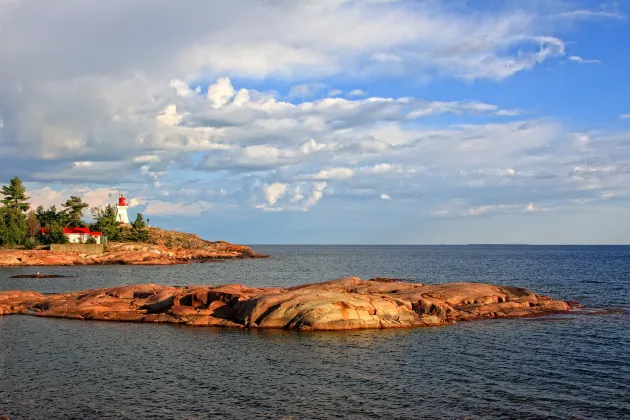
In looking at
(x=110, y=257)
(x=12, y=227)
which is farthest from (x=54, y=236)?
(x=110, y=257)

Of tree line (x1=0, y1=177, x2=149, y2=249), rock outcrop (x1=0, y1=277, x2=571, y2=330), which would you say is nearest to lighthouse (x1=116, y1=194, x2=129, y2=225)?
tree line (x1=0, y1=177, x2=149, y2=249)

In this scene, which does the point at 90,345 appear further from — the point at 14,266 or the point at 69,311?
the point at 14,266

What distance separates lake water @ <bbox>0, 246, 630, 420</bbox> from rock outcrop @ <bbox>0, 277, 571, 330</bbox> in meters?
2.17

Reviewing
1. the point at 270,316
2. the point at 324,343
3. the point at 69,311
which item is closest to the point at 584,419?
the point at 324,343

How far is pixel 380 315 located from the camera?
4856cm

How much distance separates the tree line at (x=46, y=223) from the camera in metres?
146

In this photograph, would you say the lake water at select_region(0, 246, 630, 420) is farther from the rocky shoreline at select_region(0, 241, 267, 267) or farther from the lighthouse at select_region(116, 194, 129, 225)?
the lighthouse at select_region(116, 194, 129, 225)

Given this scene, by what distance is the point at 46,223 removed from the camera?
167125mm

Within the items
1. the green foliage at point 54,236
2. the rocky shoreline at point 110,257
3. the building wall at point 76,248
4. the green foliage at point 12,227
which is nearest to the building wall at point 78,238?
the green foliage at point 54,236

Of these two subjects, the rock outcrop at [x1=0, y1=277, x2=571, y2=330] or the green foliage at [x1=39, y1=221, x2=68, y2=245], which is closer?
the rock outcrop at [x1=0, y1=277, x2=571, y2=330]

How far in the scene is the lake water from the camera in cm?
2608

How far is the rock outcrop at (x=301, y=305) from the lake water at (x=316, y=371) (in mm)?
2169

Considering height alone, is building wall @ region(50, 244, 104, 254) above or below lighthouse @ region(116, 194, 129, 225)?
below

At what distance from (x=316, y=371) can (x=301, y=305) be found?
1499 cm
